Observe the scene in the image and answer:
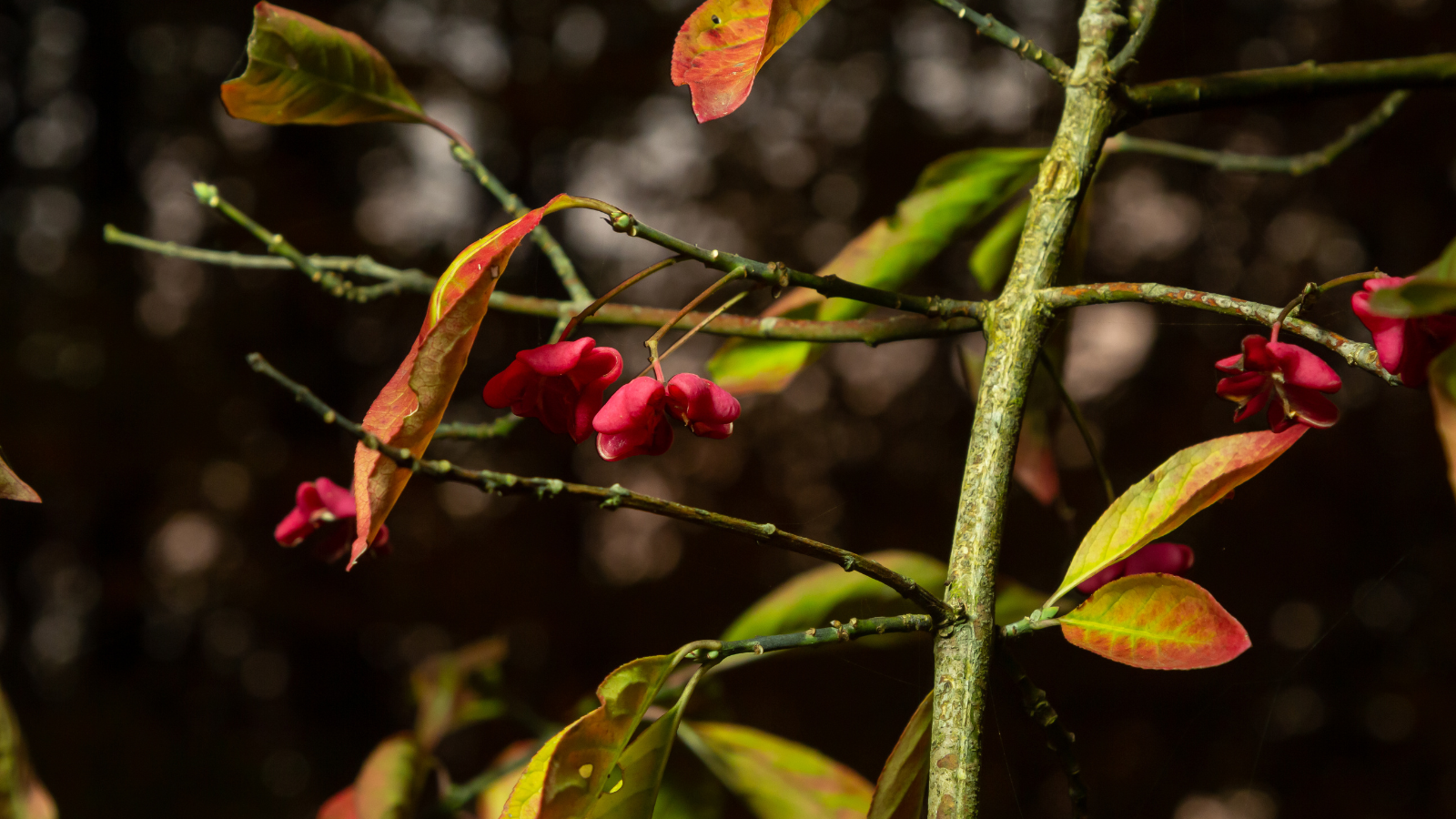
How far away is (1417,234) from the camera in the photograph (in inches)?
48.8

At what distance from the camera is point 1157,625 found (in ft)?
0.83

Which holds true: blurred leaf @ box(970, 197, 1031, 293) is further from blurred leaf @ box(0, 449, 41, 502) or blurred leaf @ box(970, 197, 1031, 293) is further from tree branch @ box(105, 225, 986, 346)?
blurred leaf @ box(0, 449, 41, 502)

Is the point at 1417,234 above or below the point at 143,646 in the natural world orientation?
above

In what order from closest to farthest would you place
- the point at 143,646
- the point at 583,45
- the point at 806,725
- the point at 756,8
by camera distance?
the point at 756,8, the point at 806,725, the point at 143,646, the point at 583,45

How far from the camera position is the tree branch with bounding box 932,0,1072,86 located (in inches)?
12.3

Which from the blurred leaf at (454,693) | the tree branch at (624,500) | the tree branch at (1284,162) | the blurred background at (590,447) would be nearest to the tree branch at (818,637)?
the tree branch at (624,500)

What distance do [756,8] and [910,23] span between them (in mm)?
1234

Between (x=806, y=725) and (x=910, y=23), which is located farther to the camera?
(x=910, y=23)

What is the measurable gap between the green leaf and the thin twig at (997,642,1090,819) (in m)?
0.36

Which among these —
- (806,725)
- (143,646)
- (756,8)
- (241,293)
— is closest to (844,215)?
(806,725)

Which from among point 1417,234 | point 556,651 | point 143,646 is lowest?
point 143,646

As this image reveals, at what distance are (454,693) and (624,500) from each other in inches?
20.8

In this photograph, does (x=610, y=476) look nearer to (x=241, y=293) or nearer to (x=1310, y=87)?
(x=241, y=293)

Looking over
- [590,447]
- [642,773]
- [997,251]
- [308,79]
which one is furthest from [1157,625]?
[590,447]
